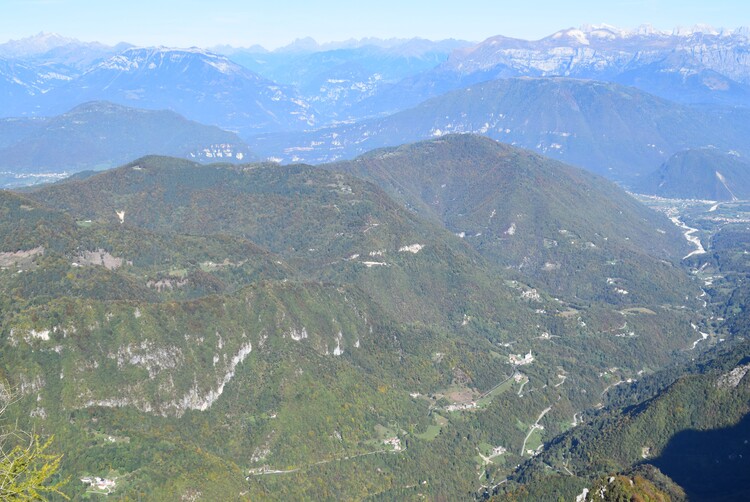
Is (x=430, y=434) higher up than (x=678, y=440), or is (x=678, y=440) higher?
(x=678, y=440)

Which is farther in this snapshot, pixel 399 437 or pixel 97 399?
pixel 399 437

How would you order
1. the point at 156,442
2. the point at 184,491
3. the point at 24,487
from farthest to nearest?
the point at 156,442 → the point at 184,491 → the point at 24,487

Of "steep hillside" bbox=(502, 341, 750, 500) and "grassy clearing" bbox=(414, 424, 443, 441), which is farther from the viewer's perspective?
"grassy clearing" bbox=(414, 424, 443, 441)

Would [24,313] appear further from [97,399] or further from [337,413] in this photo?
[337,413]

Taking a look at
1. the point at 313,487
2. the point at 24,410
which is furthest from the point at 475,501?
the point at 24,410

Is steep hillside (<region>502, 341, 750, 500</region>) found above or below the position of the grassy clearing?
above

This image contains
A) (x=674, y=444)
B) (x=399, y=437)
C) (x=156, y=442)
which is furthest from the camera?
(x=399, y=437)

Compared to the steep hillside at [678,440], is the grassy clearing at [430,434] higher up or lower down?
lower down

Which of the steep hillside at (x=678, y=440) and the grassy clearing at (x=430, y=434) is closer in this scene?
the steep hillside at (x=678, y=440)

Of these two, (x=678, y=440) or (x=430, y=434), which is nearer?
(x=678, y=440)

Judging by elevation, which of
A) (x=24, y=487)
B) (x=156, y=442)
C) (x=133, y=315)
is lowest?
(x=156, y=442)

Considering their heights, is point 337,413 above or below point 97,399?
below
